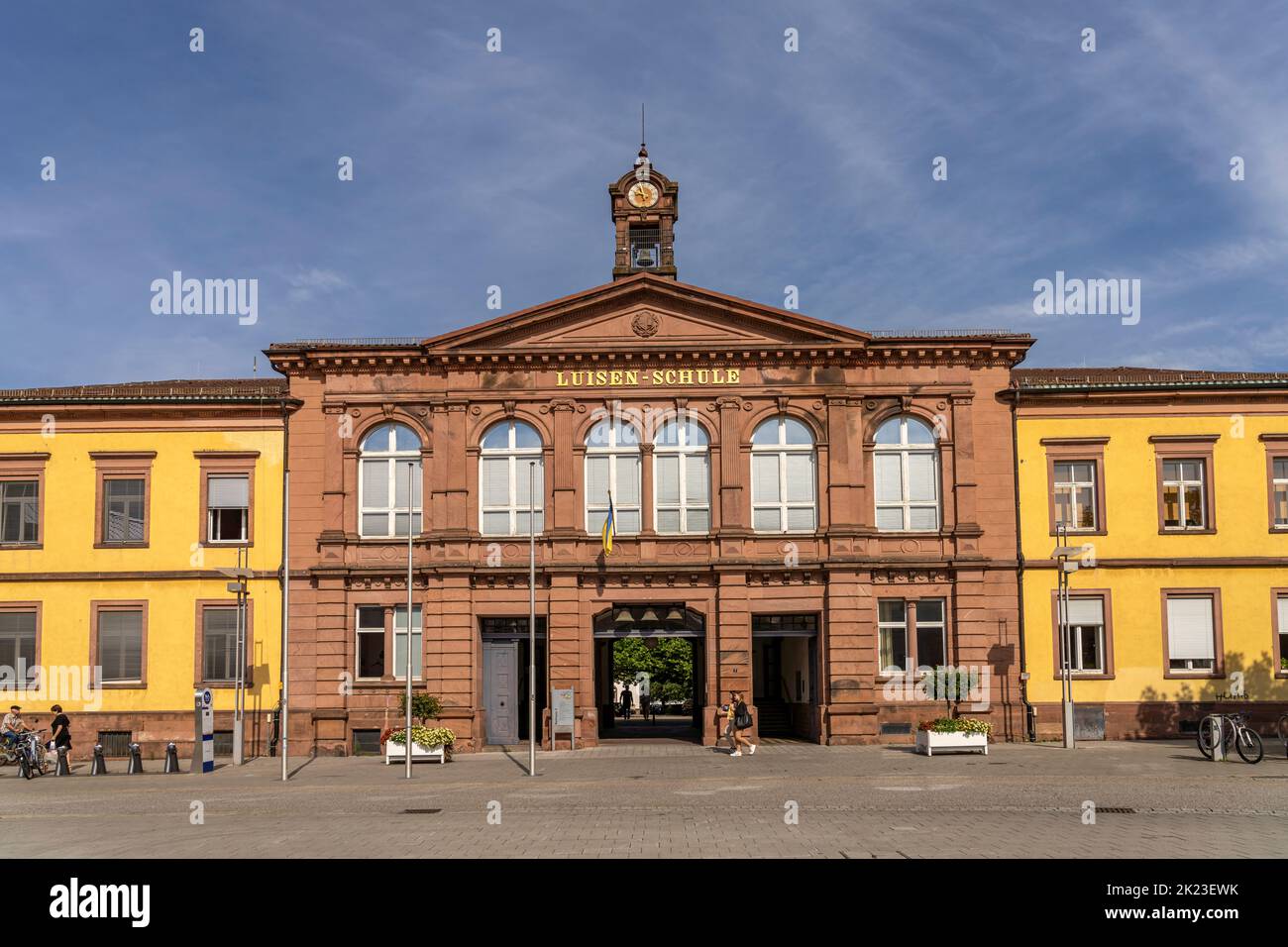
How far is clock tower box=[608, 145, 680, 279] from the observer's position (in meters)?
38.9

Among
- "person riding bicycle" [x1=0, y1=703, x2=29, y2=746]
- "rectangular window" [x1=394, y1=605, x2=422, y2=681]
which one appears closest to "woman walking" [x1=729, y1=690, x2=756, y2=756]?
"rectangular window" [x1=394, y1=605, x2=422, y2=681]

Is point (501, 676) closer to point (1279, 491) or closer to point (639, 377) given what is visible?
point (639, 377)

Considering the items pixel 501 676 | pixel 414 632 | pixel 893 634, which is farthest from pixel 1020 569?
pixel 414 632

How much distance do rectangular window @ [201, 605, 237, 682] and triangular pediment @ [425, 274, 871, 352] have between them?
33.6 feet

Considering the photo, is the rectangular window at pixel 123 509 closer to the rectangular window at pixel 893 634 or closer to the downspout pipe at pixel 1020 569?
the rectangular window at pixel 893 634

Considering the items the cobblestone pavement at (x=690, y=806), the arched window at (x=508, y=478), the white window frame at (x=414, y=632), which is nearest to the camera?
the cobblestone pavement at (x=690, y=806)

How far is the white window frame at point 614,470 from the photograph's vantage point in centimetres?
3622

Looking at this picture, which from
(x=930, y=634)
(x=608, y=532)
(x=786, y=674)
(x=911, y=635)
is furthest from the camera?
(x=786, y=674)

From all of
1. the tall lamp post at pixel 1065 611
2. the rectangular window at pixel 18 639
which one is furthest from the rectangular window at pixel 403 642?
the tall lamp post at pixel 1065 611

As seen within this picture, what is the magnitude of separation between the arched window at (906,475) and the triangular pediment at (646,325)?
3.05 metres

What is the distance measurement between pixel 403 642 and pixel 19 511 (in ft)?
41.7

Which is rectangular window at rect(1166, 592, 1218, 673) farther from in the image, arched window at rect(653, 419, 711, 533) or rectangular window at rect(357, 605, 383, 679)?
rectangular window at rect(357, 605, 383, 679)

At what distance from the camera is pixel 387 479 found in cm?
3669
